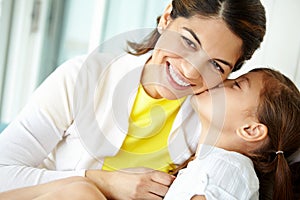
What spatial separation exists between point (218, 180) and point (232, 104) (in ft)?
0.80

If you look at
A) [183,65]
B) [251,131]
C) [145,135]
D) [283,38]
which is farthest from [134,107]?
[283,38]

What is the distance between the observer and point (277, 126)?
1169 mm

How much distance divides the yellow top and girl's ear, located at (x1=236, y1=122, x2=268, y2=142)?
0.70 ft

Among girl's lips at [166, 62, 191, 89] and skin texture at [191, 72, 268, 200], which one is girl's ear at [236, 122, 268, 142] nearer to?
skin texture at [191, 72, 268, 200]

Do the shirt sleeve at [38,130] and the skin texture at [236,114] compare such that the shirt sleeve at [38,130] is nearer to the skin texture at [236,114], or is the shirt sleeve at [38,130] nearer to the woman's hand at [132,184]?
the woman's hand at [132,184]

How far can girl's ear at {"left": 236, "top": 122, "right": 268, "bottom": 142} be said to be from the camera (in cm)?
117

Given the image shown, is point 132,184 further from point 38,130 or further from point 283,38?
point 283,38

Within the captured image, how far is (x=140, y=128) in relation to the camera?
130 cm

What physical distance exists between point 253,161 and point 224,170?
0.16 metres

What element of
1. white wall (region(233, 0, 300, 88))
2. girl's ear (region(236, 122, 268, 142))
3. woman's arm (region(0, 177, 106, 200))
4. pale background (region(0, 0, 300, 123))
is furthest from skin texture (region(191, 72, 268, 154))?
pale background (region(0, 0, 300, 123))

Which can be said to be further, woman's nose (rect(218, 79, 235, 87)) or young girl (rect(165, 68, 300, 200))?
woman's nose (rect(218, 79, 235, 87))

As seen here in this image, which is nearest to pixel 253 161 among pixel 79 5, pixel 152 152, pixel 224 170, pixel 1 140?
pixel 224 170

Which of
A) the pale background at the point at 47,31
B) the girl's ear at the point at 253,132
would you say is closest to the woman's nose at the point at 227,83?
the girl's ear at the point at 253,132

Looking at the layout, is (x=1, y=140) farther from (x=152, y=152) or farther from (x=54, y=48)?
(x=54, y=48)
